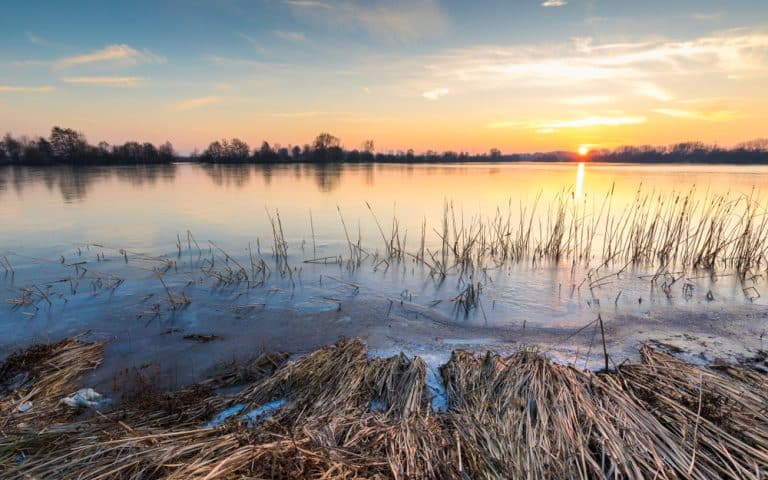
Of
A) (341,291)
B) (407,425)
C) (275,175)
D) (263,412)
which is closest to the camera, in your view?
(407,425)

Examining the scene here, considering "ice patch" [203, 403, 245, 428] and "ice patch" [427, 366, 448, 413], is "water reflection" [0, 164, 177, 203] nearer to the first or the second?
"ice patch" [203, 403, 245, 428]

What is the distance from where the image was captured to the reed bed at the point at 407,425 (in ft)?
9.05

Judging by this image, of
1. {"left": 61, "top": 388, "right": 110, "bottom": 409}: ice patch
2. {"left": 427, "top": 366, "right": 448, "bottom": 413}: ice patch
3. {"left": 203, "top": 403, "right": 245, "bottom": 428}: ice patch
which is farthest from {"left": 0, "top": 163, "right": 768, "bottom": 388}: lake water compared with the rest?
{"left": 203, "top": 403, "right": 245, "bottom": 428}: ice patch

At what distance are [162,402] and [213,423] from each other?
0.72 metres

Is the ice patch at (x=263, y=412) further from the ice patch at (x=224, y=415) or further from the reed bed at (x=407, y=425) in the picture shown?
the ice patch at (x=224, y=415)

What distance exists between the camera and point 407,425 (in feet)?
11.1

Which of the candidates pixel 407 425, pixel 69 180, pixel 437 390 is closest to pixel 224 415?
pixel 407 425

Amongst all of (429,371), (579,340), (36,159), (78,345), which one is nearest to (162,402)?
(78,345)

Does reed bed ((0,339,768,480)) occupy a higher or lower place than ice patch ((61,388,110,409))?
higher

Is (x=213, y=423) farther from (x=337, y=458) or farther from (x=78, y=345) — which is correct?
(x=78, y=345)

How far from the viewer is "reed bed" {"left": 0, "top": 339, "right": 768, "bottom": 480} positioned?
276 cm

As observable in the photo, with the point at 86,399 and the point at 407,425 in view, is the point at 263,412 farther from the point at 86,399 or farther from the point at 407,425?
the point at 86,399

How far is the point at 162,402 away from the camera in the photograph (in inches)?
153

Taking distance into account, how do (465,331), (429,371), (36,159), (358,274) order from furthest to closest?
1. (36,159)
2. (358,274)
3. (465,331)
4. (429,371)
